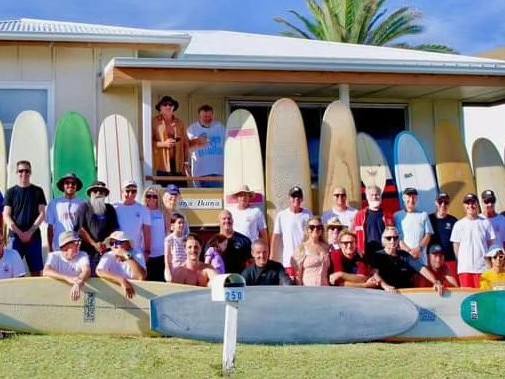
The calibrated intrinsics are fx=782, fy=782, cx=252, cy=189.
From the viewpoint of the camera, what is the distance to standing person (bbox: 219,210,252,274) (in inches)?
284

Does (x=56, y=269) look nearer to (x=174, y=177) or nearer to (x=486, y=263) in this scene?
(x=174, y=177)

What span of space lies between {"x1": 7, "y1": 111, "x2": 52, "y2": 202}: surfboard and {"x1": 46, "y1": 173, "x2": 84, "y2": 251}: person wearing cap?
1337mm

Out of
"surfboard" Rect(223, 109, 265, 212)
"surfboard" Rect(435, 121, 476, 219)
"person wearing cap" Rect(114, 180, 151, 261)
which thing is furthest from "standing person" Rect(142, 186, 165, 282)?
"surfboard" Rect(435, 121, 476, 219)

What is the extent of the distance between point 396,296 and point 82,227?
114 inches

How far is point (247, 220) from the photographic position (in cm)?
801

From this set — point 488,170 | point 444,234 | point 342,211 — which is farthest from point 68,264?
point 488,170

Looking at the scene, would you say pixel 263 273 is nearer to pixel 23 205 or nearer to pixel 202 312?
pixel 202 312

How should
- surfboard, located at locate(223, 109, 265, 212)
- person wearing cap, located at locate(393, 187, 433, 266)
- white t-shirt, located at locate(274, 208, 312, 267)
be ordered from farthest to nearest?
surfboard, located at locate(223, 109, 265, 212) < person wearing cap, located at locate(393, 187, 433, 266) < white t-shirt, located at locate(274, 208, 312, 267)

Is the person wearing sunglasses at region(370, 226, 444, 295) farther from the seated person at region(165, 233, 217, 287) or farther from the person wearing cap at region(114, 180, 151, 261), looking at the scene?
the person wearing cap at region(114, 180, 151, 261)

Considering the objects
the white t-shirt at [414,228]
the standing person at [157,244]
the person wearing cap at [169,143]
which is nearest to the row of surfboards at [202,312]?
the standing person at [157,244]

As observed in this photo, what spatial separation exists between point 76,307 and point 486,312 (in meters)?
3.69

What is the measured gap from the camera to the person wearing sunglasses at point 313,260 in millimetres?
6965

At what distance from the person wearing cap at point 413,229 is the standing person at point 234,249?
1.61 m

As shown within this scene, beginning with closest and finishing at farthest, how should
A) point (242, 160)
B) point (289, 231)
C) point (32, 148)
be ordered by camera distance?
point (289, 231)
point (32, 148)
point (242, 160)
